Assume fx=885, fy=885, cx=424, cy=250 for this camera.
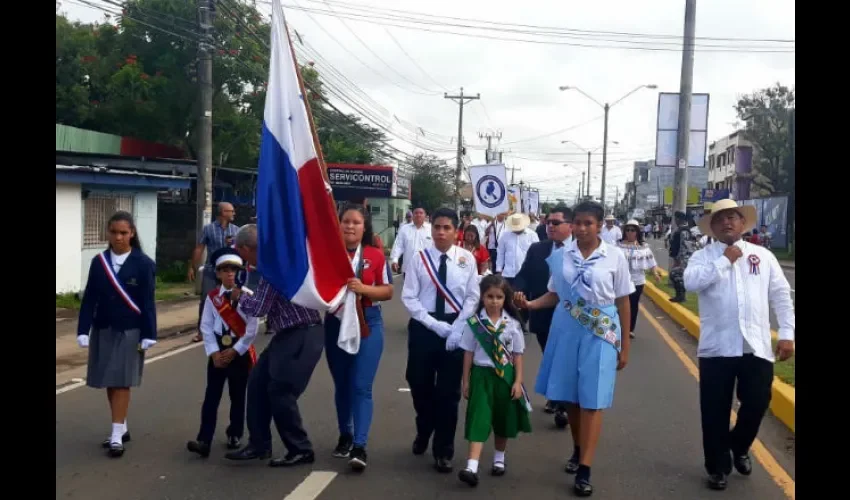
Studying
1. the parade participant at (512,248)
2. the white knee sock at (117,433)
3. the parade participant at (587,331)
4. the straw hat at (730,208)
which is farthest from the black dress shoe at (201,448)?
the parade participant at (512,248)

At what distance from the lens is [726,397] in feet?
19.4

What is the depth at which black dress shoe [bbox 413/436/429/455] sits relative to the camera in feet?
21.3

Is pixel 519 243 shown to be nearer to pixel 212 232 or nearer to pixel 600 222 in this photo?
pixel 212 232

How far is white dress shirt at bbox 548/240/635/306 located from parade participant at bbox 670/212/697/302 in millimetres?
11474

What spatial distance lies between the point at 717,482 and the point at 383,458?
229cm

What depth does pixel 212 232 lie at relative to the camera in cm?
1175

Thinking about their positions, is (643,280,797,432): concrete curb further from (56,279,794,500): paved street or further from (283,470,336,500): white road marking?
(283,470,336,500): white road marking

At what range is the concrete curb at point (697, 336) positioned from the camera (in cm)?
782

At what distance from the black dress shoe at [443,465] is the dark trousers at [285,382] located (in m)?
0.89

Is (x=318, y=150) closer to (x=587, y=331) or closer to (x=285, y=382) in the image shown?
(x=285, y=382)

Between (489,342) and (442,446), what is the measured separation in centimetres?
81

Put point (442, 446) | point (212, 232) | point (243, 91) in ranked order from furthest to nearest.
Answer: point (243, 91) → point (212, 232) → point (442, 446)

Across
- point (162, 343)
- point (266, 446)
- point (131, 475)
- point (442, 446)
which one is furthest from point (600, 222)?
point (162, 343)

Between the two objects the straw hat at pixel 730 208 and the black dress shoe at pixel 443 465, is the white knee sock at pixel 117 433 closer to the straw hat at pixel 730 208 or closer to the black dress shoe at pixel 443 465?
the black dress shoe at pixel 443 465
